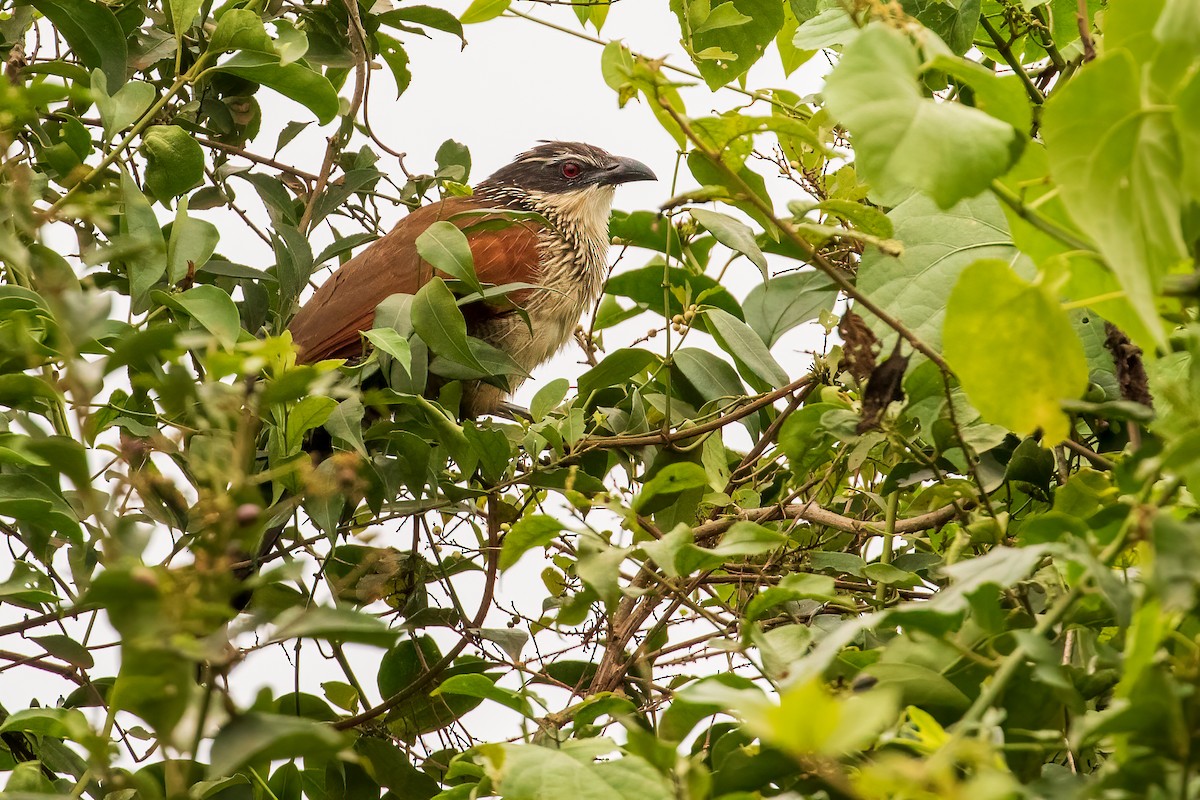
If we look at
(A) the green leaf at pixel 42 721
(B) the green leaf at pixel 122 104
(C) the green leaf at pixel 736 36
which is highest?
(B) the green leaf at pixel 122 104

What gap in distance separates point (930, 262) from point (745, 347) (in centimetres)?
46

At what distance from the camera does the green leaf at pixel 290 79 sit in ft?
5.63

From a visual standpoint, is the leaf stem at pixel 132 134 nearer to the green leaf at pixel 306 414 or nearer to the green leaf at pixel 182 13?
the green leaf at pixel 182 13

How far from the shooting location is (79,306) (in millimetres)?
671

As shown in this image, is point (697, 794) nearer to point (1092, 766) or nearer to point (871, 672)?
point (871, 672)

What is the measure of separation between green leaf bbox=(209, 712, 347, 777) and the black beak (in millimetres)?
3164

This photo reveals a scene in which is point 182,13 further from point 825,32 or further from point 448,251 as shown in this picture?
point 825,32

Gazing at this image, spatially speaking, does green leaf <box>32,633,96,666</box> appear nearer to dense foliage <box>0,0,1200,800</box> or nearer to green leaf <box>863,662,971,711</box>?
dense foliage <box>0,0,1200,800</box>

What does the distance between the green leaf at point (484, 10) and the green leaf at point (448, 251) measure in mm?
273

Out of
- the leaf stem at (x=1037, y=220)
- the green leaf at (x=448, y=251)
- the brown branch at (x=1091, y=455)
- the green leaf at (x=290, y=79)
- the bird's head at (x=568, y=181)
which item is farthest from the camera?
the bird's head at (x=568, y=181)

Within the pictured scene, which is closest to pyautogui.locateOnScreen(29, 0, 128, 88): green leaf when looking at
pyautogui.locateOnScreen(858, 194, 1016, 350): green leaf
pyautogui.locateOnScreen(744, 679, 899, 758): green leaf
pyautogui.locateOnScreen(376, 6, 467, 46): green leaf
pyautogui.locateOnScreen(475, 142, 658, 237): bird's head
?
pyautogui.locateOnScreen(376, 6, 467, 46): green leaf

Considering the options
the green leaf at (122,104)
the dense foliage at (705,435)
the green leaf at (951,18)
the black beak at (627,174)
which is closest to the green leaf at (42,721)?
the dense foliage at (705,435)

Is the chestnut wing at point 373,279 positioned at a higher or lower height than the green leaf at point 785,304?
higher

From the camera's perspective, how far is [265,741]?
600 mm
